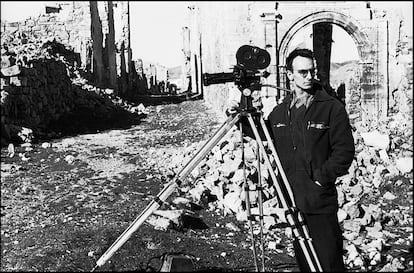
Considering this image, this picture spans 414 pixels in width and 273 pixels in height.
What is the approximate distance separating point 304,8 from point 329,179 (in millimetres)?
11389

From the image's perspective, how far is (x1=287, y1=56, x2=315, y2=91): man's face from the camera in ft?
9.48

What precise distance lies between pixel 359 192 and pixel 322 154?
5.66 meters

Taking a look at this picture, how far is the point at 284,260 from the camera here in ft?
17.7

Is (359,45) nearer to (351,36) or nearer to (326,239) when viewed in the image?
(351,36)

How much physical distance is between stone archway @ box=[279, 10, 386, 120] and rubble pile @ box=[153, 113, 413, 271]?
129 inches

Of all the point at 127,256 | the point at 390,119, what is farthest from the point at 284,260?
the point at 390,119

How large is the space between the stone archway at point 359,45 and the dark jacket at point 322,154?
10.7 meters

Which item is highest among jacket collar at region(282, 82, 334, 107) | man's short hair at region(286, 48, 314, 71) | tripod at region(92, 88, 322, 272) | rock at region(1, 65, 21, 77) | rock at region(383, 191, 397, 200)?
rock at region(1, 65, 21, 77)

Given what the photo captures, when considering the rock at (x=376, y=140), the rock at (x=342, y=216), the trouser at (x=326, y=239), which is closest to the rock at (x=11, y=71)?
the rock at (x=376, y=140)

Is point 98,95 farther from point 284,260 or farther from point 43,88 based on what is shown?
point 284,260

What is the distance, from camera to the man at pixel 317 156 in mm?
2803

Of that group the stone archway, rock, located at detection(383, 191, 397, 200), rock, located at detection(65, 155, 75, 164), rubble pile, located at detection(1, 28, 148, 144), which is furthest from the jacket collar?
the stone archway

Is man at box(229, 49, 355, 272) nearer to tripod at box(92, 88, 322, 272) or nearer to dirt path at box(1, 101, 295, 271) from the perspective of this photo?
tripod at box(92, 88, 322, 272)

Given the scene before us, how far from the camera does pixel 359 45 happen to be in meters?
14.1
